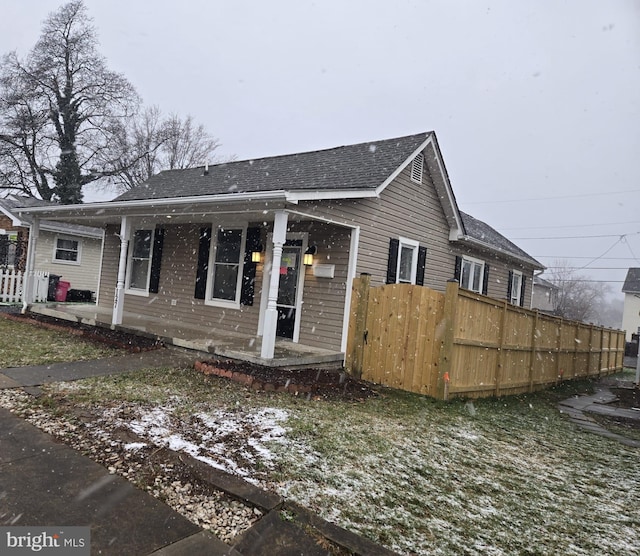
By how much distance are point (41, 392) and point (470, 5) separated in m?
16.7

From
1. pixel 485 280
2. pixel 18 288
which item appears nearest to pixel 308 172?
pixel 485 280

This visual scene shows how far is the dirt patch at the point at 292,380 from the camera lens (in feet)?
18.9

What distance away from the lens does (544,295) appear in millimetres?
42875

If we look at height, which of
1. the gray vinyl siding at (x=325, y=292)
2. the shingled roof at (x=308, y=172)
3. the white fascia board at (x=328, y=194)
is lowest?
the gray vinyl siding at (x=325, y=292)

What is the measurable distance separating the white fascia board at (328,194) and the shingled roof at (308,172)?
3.0 inches

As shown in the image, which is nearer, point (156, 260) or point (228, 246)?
point (228, 246)

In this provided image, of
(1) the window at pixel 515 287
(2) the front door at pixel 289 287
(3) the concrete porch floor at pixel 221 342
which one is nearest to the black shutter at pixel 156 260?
(3) the concrete porch floor at pixel 221 342

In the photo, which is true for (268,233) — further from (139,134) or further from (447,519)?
(139,134)

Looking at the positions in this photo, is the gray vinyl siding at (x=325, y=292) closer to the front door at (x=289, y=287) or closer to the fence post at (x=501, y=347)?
the front door at (x=289, y=287)

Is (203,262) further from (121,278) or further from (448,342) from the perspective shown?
(448,342)

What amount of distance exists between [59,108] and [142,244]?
20.9 m

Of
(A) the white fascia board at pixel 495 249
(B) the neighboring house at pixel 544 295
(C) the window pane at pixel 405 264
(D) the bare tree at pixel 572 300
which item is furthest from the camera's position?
(D) the bare tree at pixel 572 300

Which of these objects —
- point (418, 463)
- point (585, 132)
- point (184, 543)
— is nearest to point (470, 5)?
point (418, 463)

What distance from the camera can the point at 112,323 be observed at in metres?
9.20
